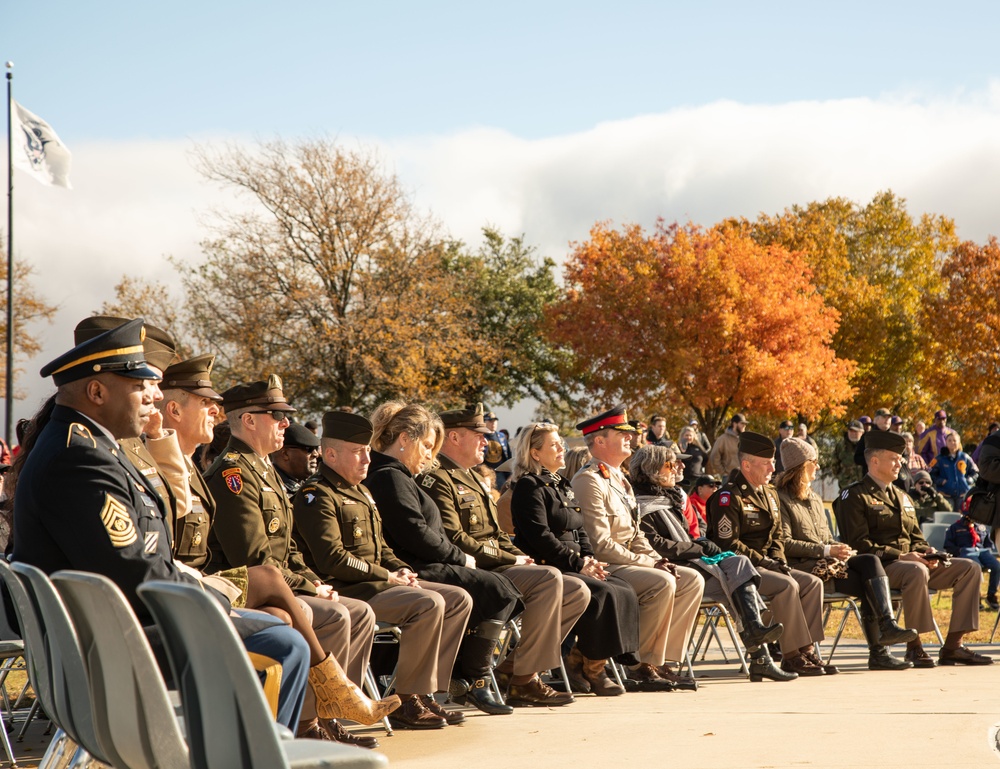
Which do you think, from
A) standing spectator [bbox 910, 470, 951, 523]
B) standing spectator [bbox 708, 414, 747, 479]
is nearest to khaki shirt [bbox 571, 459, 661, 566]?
standing spectator [bbox 708, 414, 747, 479]

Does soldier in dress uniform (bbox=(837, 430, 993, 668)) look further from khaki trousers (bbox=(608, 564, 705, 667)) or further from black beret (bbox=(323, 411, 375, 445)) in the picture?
black beret (bbox=(323, 411, 375, 445))

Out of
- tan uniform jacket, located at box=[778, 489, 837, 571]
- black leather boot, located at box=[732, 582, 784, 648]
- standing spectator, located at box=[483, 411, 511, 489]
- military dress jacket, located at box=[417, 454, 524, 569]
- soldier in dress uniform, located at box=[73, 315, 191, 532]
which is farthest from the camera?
standing spectator, located at box=[483, 411, 511, 489]

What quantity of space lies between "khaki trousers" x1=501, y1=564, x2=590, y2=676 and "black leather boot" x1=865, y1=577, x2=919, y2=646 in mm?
2809


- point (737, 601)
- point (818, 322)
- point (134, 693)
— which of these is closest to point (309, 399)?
point (818, 322)

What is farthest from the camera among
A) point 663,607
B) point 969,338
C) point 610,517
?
point 969,338

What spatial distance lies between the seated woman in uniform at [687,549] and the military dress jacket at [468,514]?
5.31 feet

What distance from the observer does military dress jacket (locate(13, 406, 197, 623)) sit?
3816 millimetres

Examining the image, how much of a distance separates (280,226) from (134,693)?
29.9m

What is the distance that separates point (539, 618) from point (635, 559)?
4.51 ft

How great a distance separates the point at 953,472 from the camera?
1842cm

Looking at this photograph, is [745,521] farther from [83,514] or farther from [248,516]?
[83,514]

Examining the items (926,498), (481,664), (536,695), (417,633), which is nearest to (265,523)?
(417,633)

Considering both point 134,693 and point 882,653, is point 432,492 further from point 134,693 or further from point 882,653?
point 134,693

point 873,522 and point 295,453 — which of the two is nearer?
point 295,453
